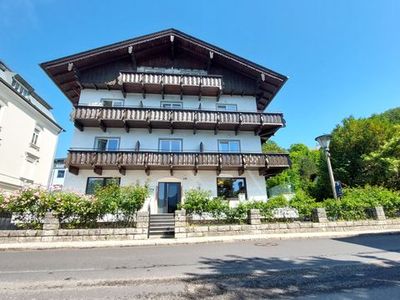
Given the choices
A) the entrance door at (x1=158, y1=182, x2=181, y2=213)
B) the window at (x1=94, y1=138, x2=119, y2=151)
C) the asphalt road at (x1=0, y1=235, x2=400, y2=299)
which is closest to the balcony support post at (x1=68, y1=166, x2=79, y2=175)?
the window at (x1=94, y1=138, x2=119, y2=151)

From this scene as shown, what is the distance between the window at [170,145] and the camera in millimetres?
19297

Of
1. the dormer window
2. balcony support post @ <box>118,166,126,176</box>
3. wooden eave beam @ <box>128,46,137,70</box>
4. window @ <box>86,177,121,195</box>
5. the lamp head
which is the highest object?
wooden eave beam @ <box>128,46,137,70</box>

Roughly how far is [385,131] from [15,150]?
1452 inches

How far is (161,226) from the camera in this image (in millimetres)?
14508

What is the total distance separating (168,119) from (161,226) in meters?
8.06

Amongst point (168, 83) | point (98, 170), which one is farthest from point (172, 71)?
point (98, 170)

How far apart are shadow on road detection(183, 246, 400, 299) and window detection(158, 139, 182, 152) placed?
43.2ft

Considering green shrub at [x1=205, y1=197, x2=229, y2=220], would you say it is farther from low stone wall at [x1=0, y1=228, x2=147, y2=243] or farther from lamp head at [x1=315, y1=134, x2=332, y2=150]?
lamp head at [x1=315, y1=134, x2=332, y2=150]

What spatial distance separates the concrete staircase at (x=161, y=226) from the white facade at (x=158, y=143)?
2029 millimetres

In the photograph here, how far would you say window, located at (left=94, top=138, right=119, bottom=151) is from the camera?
1880cm

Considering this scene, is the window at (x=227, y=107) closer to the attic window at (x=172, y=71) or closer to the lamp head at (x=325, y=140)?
the attic window at (x=172, y=71)

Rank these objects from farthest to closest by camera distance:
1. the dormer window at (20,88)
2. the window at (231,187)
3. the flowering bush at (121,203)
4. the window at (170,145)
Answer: the dormer window at (20,88), the window at (170,145), the window at (231,187), the flowering bush at (121,203)

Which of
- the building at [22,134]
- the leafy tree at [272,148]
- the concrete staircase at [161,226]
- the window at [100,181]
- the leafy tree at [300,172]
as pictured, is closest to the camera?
the concrete staircase at [161,226]

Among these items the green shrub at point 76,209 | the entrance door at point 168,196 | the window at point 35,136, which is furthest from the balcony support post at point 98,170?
the window at point 35,136
